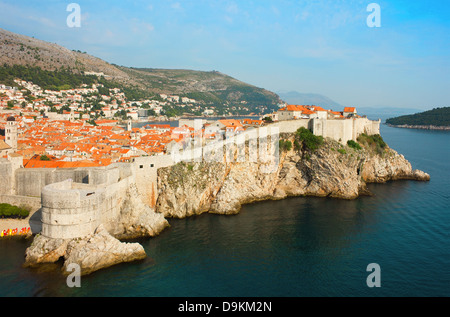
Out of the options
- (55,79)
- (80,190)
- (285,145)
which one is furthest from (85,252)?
(55,79)

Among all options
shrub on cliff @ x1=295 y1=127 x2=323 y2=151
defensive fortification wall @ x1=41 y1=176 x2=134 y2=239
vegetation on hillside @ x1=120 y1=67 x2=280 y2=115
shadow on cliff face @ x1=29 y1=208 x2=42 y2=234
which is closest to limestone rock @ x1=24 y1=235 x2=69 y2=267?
defensive fortification wall @ x1=41 y1=176 x2=134 y2=239

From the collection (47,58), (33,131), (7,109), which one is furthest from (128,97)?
(33,131)

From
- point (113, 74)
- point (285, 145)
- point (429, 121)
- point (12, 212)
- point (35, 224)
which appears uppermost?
point (113, 74)

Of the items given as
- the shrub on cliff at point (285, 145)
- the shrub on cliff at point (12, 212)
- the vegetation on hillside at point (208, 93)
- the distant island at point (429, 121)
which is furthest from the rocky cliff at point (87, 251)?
the vegetation on hillside at point (208, 93)

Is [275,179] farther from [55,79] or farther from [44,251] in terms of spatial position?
[55,79]

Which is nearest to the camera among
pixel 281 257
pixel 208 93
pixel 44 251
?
pixel 44 251

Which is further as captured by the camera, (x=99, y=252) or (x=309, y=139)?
(x=309, y=139)

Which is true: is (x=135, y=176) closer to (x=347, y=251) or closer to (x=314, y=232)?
(x=314, y=232)
